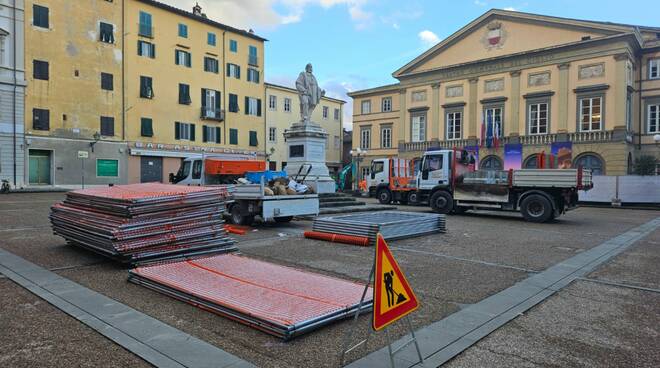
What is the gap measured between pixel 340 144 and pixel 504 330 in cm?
5162

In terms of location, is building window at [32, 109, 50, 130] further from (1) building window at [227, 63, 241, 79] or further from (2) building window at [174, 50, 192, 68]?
(1) building window at [227, 63, 241, 79]

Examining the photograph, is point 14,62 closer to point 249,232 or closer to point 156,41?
point 156,41

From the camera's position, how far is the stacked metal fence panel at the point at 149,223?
20.9ft

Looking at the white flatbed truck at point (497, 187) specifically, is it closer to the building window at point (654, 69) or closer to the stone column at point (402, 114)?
the building window at point (654, 69)

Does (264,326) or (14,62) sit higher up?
(14,62)

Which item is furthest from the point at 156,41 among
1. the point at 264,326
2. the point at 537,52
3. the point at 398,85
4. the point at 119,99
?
the point at 264,326

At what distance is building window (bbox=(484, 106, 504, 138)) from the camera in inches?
1391

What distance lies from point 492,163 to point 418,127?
7.71m

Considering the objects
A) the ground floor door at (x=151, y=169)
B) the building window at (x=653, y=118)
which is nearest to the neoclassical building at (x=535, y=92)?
the building window at (x=653, y=118)

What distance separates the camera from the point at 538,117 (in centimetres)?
3372

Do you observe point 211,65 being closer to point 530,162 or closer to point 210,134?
point 210,134

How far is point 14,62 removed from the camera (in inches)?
1134

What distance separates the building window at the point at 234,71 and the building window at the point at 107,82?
11.3 metres

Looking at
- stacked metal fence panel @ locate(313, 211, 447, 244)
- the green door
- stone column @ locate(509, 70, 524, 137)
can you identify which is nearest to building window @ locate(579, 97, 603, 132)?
stone column @ locate(509, 70, 524, 137)
